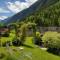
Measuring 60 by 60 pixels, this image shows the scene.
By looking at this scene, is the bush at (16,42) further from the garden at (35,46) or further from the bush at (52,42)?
the bush at (52,42)

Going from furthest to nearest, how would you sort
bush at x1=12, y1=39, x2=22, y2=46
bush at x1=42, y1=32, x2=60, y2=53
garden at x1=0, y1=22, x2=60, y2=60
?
bush at x1=12, y1=39, x2=22, y2=46 → bush at x1=42, y1=32, x2=60, y2=53 → garden at x1=0, y1=22, x2=60, y2=60

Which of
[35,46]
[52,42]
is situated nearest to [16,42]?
[35,46]

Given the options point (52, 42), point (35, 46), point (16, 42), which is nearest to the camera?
point (52, 42)

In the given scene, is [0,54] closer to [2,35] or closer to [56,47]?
[56,47]

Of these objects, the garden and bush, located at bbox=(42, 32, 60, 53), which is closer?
the garden

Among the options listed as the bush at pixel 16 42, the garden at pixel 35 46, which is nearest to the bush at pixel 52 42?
the garden at pixel 35 46

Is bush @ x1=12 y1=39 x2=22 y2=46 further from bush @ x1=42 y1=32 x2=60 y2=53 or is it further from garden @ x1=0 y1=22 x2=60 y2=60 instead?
bush @ x1=42 y1=32 x2=60 y2=53

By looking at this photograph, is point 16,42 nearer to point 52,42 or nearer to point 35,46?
point 35,46

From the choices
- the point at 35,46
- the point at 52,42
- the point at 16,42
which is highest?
the point at 16,42

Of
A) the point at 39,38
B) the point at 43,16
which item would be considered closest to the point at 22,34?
the point at 39,38

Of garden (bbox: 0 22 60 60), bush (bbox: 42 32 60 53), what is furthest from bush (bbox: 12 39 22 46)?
bush (bbox: 42 32 60 53)

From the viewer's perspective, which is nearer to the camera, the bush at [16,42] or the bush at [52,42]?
the bush at [52,42]

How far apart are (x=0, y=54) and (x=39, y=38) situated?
20909 millimetres

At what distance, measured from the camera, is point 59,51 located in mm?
43812
